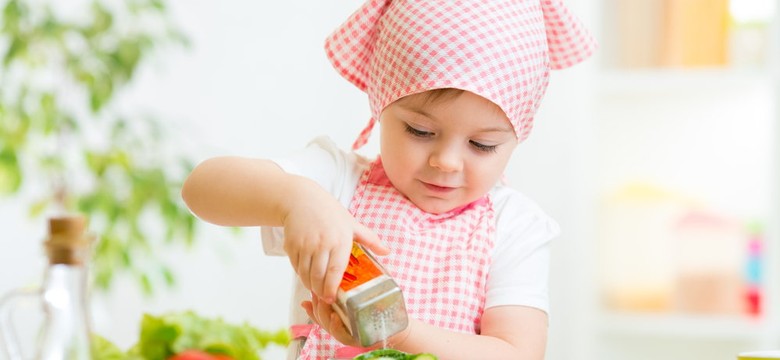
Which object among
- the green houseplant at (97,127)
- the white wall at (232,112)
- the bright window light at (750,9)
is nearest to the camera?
the green houseplant at (97,127)

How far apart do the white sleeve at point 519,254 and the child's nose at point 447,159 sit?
0.47ft

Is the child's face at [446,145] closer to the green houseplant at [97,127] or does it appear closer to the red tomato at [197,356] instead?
the red tomato at [197,356]

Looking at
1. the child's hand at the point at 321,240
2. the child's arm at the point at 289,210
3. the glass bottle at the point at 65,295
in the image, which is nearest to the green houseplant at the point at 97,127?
the child's arm at the point at 289,210

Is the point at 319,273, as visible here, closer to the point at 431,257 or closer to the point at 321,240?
the point at 321,240

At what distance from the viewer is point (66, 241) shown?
0.59 metres

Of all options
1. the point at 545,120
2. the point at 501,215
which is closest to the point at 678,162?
the point at 545,120

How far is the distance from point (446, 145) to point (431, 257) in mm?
134

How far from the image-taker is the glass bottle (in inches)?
23.3

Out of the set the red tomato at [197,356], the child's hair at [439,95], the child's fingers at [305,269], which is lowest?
the red tomato at [197,356]

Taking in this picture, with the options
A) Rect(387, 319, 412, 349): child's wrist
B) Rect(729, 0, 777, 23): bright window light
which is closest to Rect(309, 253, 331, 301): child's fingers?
Rect(387, 319, 412, 349): child's wrist

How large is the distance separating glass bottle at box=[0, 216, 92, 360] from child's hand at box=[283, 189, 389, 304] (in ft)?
0.75

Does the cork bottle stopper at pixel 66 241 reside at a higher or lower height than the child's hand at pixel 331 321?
higher

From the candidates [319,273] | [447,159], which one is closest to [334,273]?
[319,273]

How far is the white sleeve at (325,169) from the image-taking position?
108cm
